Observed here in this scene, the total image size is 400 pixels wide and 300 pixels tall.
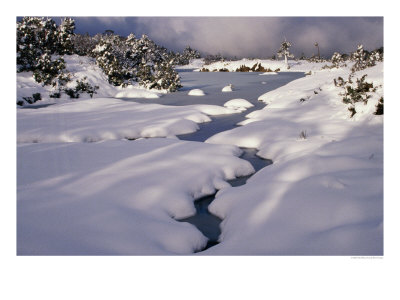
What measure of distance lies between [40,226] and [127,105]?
A: 14.5m

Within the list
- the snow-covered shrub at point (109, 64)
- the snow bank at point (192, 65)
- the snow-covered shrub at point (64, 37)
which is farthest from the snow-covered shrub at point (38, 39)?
the snow bank at point (192, 65)

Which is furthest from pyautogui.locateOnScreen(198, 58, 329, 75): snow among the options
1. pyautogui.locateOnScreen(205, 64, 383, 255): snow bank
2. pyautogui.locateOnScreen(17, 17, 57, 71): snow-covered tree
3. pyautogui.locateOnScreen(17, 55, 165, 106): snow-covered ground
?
pyautogui.locateOnScreen(205, 64, 383, 255): snow bank

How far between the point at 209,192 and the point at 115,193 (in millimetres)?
2084

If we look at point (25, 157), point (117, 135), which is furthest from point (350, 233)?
point (117, 135)

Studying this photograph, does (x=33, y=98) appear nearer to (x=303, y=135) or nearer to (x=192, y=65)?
(x=303, y=135)

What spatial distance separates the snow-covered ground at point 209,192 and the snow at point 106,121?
0.29 m

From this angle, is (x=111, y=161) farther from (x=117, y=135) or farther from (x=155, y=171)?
(x=117, y=135)

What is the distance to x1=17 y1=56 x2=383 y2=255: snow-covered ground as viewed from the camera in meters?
4.29

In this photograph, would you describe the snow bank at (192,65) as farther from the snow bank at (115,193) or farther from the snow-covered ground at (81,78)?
the snow bank at (115,193)

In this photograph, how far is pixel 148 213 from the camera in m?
5.47

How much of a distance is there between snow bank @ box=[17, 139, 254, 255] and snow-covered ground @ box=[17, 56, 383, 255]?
2 centimetres

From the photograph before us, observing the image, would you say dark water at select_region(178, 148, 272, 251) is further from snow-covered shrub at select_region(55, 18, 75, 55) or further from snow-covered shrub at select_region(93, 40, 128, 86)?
snow-covered shrub at select_region(55, 18, 75, 55)

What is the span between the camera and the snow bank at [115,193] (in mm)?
4398
